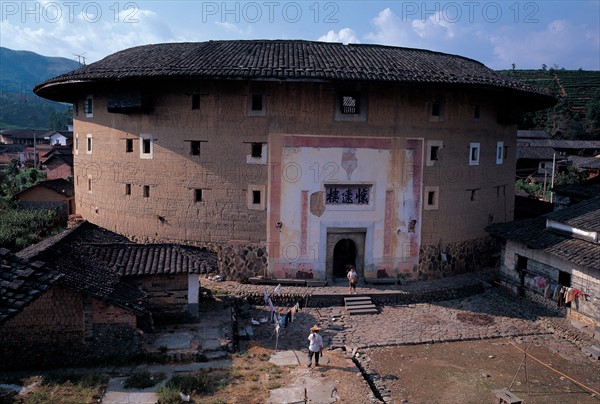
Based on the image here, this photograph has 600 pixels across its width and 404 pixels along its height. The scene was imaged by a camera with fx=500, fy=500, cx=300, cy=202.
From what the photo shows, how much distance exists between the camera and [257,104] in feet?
61.0

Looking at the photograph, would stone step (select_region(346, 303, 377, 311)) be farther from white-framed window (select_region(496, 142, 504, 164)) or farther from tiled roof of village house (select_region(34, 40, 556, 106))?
white-framed window (select_region(496, 142, 504, 164))

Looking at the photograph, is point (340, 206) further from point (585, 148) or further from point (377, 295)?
point (585, 148)

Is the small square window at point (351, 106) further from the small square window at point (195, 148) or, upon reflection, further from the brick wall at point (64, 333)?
the brick wall at point (64, 333)

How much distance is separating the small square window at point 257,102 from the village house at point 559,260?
10067 millimetres

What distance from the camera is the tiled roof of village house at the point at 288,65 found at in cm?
1722

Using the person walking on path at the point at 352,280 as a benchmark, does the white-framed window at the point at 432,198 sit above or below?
above

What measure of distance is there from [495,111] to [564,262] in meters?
8.19

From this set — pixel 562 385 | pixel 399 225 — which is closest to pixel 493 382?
pixel 562 385

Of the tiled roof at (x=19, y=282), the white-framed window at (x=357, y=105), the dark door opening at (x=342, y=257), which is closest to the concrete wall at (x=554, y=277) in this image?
the dark door opening at (x=342, y=257)

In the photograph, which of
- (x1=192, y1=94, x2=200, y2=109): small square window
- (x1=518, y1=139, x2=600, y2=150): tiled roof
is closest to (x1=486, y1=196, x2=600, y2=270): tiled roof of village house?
(x1=192, y1=94, x2=200, y2=109): small square window

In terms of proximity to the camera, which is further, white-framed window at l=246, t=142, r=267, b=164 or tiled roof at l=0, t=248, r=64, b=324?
white-framed window at l=246, t=142, r=267, b=164

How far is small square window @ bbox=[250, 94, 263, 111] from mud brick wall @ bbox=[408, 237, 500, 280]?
838 cm

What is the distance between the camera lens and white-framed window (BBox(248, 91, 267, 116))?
60.2ft

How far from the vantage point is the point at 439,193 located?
19.9m
